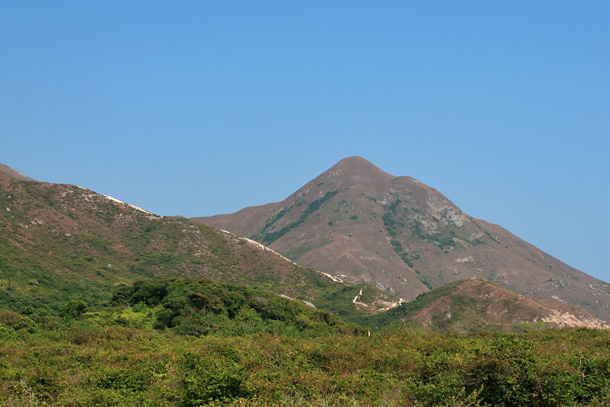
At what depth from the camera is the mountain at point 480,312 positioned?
7800 cm

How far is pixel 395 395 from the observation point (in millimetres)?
16234

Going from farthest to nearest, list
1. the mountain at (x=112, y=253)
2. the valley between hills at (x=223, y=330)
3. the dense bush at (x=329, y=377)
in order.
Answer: the mountain at (x=112, y=253) < the valley between hills at (x=223, y=330) < the dense bush at (x=329, y=377)

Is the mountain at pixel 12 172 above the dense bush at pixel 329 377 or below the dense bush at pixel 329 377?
above

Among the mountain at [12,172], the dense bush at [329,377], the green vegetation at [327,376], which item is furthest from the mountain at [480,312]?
the mountain at [12,172]

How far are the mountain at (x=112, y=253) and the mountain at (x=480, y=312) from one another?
1256 cm

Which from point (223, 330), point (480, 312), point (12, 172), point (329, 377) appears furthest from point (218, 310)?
point (12, 172)

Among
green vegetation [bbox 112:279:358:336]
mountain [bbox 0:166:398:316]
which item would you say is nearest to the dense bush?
green vegetation [bbox 112:279:358:336]

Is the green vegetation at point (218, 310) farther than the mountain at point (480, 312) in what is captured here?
Result: No

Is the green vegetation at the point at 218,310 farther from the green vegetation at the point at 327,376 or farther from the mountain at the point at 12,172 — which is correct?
the mountain at the point at 12,172

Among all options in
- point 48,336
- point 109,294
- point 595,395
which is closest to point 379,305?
point 109,294

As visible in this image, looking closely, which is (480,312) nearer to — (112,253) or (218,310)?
(218,310)

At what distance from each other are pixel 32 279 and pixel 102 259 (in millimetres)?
26084

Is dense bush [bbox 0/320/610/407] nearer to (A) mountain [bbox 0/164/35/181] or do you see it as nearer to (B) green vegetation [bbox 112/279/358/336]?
(B) green vegetation [bbox 112/279/358/336]

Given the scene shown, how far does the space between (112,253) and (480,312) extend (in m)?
68.6
